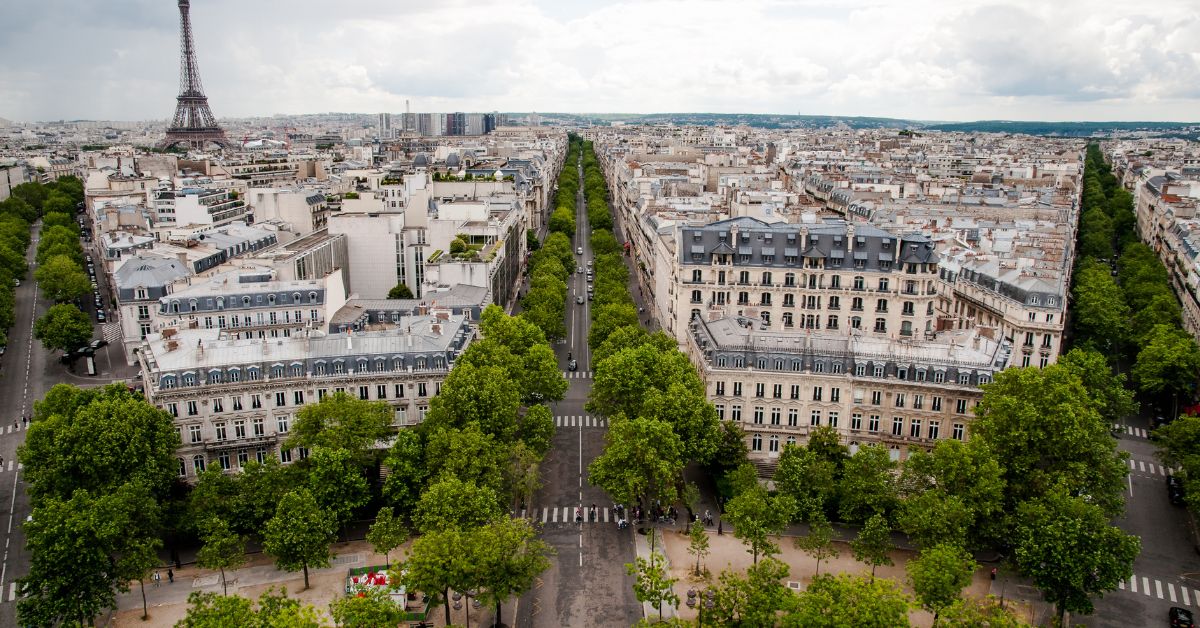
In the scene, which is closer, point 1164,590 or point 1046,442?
point 1164,590

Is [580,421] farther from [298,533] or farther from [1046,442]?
[1046,442]

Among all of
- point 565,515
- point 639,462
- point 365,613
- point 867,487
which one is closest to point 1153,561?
point 867,487

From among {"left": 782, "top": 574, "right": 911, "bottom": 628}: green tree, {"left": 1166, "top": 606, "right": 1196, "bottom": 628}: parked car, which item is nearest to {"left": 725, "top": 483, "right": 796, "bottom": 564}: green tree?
{"left": 782, "top": 574, "right": 911, "bottom": 628}: green tree

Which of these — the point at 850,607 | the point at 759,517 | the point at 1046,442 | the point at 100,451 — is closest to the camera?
the point at 850,607

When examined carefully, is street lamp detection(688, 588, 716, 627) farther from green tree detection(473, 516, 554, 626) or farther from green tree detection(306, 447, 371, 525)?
green tree detection(306, 447, 371, 525)

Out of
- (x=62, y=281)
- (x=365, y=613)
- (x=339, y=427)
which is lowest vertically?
(x=365, y=613)

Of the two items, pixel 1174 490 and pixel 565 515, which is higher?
pixel 1174 490

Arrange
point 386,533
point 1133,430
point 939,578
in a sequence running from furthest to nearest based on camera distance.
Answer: point 1133,430
point 386,533
point 939,578

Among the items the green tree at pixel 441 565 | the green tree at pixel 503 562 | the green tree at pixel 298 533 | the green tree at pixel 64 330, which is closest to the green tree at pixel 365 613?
the green tree at pixel 441 565
